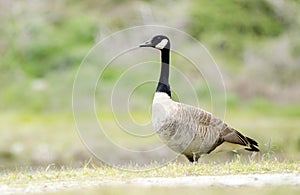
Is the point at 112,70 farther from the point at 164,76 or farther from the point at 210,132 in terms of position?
the point at 210,132

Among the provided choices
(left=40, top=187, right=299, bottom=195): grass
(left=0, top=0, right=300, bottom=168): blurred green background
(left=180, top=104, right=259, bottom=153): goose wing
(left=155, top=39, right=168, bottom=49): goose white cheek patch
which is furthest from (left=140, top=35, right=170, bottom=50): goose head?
(left=0, top=0, right=300, bottom=168): blurred green background

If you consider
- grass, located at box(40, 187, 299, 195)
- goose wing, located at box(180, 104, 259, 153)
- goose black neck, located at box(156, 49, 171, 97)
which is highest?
goose black neck, located at box(156, 49, 171, 97)

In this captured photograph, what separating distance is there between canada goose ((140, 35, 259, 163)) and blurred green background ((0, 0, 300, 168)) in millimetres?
11840

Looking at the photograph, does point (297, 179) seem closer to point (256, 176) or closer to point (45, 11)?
point (256, 176)

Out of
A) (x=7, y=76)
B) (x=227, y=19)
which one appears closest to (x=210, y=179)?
(x=7, y=76)

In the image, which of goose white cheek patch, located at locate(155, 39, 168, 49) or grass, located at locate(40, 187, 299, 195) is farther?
goose white cheek patch, located at locate(155, 39, 168, 49)

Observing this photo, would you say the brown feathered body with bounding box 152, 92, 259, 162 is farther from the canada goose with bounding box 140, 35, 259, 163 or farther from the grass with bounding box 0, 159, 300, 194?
the grass with bounding box 0, 159, 300, 194

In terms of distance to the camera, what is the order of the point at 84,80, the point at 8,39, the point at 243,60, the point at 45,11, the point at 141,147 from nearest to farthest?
the point at 141,147, the point at 84,80, the point at 243,60, the point at 8,39, the point at 45,11

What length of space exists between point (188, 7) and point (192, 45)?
5.60 meters

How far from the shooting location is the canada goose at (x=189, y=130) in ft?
32.2

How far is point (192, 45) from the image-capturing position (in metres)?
30.1

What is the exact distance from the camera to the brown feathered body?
9.81 m

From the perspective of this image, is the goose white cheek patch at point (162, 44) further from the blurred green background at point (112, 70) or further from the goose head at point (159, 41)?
the blurred green background at point (112, 70)

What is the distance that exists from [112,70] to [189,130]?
67.3 ft
